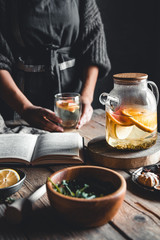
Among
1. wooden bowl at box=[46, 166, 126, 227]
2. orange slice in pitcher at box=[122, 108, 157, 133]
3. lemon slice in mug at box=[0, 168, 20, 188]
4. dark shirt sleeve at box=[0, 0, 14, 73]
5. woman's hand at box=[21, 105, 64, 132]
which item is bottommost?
woman's hand at box=[21, 105, 64, 132]

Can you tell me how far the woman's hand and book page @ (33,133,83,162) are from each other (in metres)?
0.16

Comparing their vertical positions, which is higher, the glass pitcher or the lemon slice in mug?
the glass pitcher

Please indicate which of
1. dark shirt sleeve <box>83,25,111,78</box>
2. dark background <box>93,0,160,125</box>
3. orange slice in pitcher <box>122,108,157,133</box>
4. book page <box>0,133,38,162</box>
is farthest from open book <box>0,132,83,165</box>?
dark background <box>93,0,160,125</box>

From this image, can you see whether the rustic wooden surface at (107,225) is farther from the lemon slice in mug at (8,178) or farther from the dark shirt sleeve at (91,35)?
the dark shirt sleeve at (91,35)

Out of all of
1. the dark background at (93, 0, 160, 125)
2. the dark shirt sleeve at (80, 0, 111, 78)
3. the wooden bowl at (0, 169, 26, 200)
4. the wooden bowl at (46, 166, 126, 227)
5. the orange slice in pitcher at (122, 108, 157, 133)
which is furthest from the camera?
the dark background at (93, 0, 160, 125)

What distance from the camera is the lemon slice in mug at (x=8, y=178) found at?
0.88 meters

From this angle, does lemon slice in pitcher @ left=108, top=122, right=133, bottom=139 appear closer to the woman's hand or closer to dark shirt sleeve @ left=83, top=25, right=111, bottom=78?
the woman's hand

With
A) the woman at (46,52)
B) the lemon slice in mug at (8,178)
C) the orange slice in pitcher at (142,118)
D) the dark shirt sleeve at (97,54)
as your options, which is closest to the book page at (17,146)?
the lemon slice in mug at (8,178)

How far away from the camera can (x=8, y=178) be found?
89 cm

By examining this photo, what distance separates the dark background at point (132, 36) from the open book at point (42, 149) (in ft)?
5.92

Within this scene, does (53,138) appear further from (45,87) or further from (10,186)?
(45,87)

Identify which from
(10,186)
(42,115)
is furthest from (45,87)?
(10,186)

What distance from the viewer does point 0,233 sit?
70 centimetres

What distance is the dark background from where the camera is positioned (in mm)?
2729
